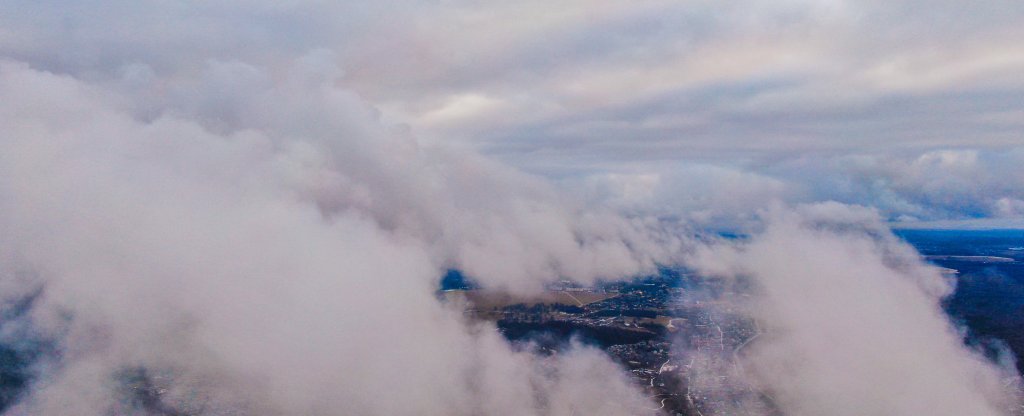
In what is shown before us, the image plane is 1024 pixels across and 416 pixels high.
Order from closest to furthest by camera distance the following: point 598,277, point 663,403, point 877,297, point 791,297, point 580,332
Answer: point 663,403
point 877,297
point 791,297
point 580,332
point 598,277

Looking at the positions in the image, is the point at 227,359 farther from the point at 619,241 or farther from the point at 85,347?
the point at 619,241

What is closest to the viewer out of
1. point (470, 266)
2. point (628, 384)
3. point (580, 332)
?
point (628, 384)

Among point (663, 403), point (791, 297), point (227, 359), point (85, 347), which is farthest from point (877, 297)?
point (85, 347)

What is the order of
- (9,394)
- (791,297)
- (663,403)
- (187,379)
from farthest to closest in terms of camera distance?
(791,297) < (663,403) < (187,379) < (9,394)

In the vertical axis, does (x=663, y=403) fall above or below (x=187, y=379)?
below

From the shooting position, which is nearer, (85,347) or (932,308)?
(85,347)

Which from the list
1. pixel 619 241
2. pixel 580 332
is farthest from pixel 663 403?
pixel 619 241

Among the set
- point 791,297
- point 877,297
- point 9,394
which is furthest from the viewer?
point 791,297

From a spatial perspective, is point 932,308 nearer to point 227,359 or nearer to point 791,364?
point 791,364

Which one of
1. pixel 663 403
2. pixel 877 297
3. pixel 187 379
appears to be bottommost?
pixel 663 403
